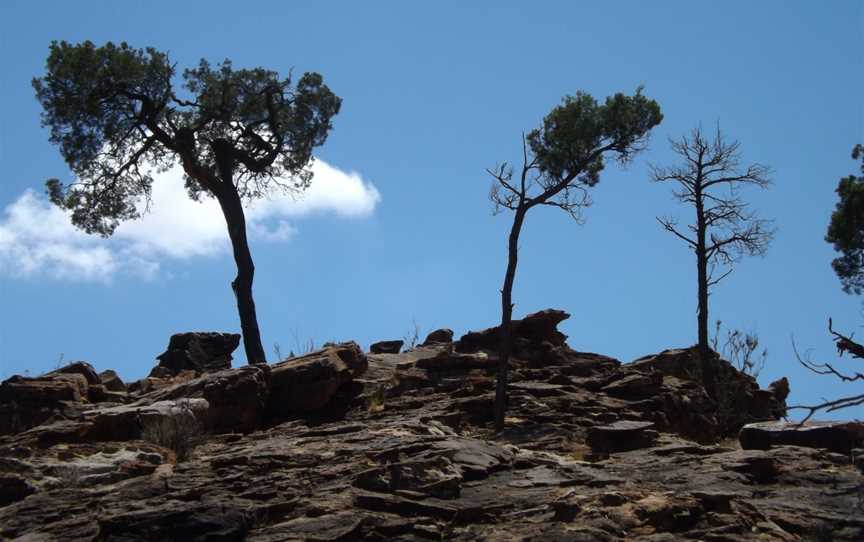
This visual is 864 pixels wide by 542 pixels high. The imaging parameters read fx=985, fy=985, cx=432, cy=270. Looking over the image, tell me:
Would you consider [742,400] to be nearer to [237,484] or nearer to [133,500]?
[237,484]

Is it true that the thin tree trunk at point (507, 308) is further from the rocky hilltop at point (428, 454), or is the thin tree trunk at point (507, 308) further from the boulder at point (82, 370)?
the boulder at point (82, 370)

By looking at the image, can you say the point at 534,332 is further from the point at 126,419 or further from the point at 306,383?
the point at 126,419

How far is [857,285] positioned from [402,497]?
66.5 ft

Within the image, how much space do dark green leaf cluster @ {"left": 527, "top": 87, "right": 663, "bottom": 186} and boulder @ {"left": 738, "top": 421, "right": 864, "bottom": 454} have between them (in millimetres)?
8750

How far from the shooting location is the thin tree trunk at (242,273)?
25641mm

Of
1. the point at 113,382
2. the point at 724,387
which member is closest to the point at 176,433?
the point at 113,382

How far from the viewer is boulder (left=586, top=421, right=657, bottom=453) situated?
15.0m

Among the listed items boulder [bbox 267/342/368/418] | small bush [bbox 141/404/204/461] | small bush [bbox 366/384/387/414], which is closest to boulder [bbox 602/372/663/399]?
small bush [bbox 366/384/387/414]

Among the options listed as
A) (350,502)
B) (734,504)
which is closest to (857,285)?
(734,504)

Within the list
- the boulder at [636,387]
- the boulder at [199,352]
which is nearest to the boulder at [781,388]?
the boulder at [636,387]

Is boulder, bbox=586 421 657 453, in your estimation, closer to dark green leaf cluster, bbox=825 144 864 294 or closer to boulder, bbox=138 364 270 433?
boulder, bbox=138 364 270 433

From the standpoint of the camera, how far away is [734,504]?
35.5 ft

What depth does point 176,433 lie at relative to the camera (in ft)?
50.1

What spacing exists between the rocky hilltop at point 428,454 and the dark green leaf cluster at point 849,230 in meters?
6.12
